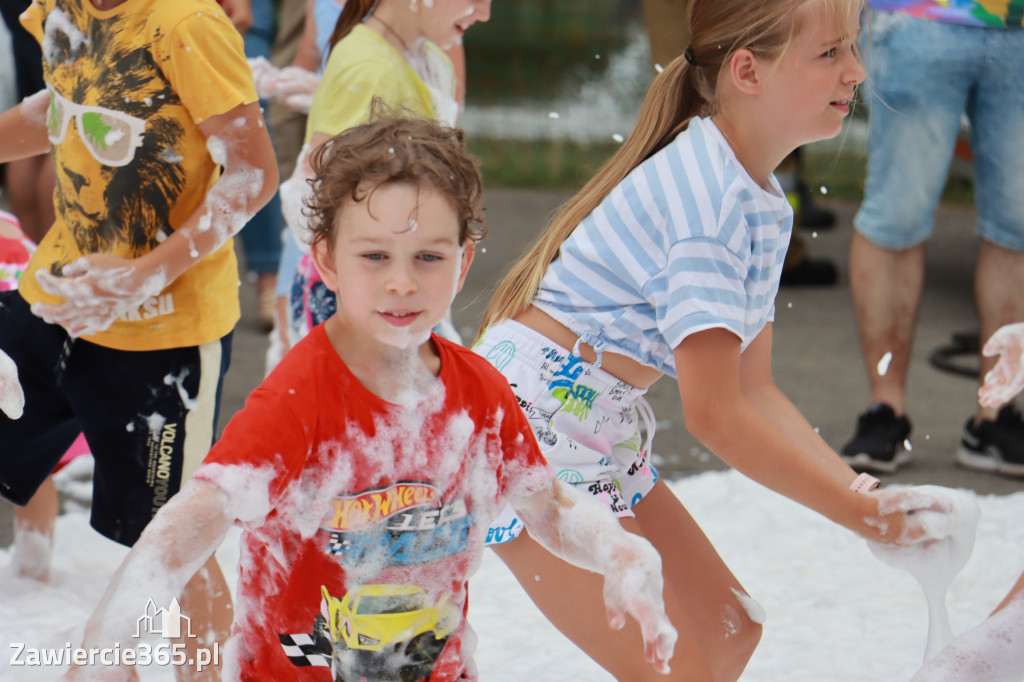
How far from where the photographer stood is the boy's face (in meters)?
1.50

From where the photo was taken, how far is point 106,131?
212 centimetres

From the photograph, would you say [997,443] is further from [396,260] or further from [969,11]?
[396,260]

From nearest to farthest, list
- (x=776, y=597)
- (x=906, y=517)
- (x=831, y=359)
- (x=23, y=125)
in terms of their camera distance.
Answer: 1. (x=906, y=517)
2. (x=23, y=125)
3. (x=776, y=597)
4. (x=831, y=359)

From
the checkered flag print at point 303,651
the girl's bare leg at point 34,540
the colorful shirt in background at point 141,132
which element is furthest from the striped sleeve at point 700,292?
the girl's bare leg at point 34,540

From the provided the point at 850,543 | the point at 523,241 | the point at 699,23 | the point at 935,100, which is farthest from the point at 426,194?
the point at 523,241

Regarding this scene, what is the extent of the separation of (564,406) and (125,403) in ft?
2.52

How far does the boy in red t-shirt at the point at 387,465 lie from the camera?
4.87 feet

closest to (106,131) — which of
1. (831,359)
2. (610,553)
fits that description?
(610,553)

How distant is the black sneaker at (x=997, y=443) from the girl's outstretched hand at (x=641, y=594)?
8.07 ft

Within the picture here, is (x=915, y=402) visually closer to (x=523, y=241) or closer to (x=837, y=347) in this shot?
(x=837, y=347)

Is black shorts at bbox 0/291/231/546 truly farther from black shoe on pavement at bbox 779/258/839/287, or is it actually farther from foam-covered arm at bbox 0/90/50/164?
black shoe on pavement at bbox 779/258/839/287

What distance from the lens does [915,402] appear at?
4309 mm

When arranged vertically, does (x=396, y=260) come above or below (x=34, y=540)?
above

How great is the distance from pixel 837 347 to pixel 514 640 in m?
2.67
